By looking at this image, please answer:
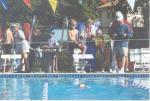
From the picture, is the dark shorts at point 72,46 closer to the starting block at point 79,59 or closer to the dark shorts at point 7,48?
the starting block at point 79,59

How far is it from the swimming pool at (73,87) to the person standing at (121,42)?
625 millimetres

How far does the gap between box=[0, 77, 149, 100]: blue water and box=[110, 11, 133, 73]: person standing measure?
72 cm

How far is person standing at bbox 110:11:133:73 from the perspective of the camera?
514 inches

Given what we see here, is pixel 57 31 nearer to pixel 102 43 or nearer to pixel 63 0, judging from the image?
pixel 102 43

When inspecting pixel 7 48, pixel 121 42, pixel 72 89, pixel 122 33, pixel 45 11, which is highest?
pixel 45 11

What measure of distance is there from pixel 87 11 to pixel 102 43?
36.4 ft

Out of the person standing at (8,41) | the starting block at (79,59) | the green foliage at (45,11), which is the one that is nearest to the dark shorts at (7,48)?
the person standing at (8,41)

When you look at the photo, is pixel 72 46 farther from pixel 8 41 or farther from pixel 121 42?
pixel 8 41

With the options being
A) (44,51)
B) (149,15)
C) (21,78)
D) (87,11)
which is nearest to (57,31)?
(44,51)

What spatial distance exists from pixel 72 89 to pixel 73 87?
41 cm

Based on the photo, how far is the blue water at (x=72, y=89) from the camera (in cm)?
875

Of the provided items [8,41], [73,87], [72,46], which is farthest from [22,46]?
[73,87]

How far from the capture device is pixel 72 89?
10.3 meters

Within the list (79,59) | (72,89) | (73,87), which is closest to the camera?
(72,89)
